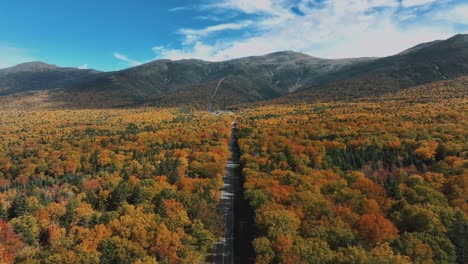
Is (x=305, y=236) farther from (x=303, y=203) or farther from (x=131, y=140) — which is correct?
(x=131, y=140)

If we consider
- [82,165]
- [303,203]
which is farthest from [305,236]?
[82,165]

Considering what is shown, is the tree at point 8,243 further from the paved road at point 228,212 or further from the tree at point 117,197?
the paved road at point 228,212

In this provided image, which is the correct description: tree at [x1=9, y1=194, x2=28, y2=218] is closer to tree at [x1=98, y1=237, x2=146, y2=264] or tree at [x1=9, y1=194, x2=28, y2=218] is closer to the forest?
the forest

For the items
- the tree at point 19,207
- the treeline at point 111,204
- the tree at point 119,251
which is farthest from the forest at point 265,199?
the tree at point 19,207

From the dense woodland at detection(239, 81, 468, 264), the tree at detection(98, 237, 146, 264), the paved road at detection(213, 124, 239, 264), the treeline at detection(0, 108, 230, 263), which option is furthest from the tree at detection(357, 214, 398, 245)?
the tree at detection(98, 237, 146, 264)

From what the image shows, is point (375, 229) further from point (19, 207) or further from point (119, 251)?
point (19, 207)

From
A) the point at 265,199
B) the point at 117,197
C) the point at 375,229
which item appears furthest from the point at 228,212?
the point at 375,229

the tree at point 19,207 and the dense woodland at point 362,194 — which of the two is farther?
the tree at point 19,207
